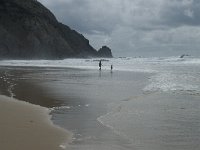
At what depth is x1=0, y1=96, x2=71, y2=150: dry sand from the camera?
8648mm

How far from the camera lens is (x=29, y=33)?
128875 mm

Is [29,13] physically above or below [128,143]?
above

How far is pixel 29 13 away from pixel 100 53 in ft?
189

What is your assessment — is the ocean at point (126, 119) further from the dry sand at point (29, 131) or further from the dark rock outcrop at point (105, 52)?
the dark rock outcrop at point (105, 52)

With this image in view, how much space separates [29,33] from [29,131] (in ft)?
399

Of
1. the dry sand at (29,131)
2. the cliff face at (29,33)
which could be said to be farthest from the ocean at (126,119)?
the cliff face at (29,33)

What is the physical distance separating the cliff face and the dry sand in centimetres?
11022

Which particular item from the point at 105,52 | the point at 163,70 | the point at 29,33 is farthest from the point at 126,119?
the point at 105,52

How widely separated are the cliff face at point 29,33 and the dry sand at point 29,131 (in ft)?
362

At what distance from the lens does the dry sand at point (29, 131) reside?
8.65m

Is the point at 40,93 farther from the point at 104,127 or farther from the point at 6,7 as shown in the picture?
the point at 6,7

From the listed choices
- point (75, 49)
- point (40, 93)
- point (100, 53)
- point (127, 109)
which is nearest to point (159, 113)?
point (127, 109)

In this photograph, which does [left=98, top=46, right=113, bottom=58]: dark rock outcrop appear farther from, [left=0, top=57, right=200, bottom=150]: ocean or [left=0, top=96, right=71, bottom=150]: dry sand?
[left=0, top=96, right=71, bottom=150]: dry sand

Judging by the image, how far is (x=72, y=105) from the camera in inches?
608
